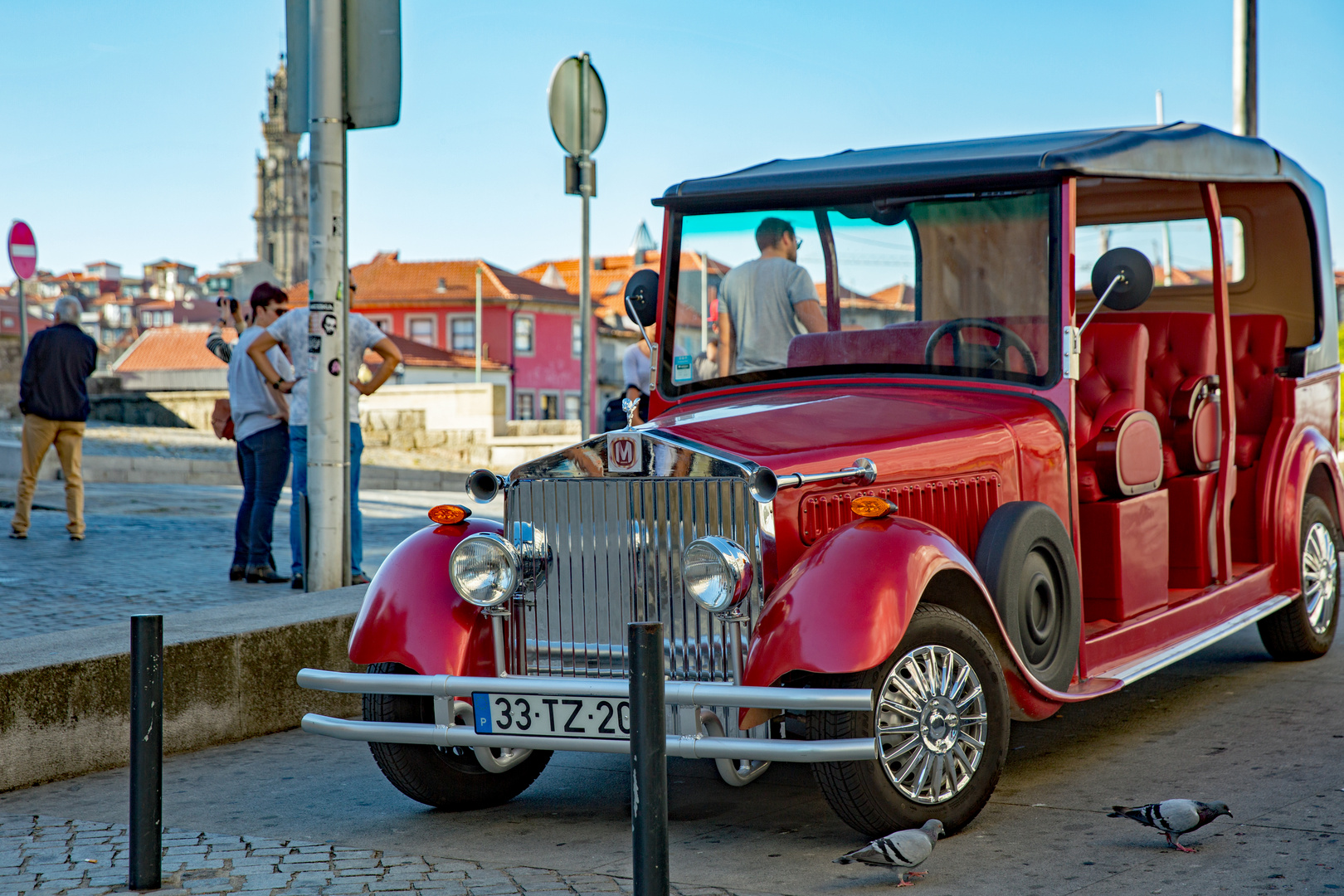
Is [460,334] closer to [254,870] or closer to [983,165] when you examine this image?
[983,165]

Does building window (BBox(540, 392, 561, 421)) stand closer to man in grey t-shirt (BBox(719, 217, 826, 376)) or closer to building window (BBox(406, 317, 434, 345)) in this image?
building window (BBox(406, 317, 434, 345))

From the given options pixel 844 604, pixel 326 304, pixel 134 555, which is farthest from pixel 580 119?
pixel 844 604

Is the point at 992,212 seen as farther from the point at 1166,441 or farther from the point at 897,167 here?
the point at 1166,441

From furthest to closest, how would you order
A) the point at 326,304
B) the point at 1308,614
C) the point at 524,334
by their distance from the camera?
the point at 524,334, the point at 326,304, the point at 1308,614

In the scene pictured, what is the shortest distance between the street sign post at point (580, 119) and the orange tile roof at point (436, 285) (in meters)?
64.3

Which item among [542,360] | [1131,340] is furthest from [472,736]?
[542,360]

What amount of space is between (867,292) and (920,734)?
2.12 meters

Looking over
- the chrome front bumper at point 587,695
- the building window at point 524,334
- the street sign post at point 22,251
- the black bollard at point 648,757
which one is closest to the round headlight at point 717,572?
the chrome front bumper at point 587,695

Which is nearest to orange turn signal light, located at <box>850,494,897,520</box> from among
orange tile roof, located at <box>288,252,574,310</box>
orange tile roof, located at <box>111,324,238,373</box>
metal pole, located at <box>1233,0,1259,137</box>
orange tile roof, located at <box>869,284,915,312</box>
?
orange tile roof, located at <box>869,284,915,312</box>

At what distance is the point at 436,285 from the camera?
75250 millimetres

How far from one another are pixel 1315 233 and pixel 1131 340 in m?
2.08

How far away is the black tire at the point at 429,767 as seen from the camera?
450 cm

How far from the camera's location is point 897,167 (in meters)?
5.41

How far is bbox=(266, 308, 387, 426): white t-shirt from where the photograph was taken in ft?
26.4
